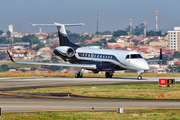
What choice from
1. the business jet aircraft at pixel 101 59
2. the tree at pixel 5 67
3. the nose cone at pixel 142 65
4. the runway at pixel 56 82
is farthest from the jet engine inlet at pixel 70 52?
the tree at pixel 5 67

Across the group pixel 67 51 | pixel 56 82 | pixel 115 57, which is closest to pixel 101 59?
pixel 115 57

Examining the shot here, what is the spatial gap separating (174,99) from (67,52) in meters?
35.6

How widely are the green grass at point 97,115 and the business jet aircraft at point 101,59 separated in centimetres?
3231

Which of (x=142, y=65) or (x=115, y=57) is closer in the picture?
(x=142, y=65)

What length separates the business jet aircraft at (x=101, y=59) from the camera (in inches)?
2208

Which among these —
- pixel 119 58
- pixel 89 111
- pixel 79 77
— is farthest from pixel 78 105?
pixel 79 77

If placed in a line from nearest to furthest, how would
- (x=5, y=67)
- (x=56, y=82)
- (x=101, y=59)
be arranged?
(x=56, y=82) < (x=101, y=59) < (x=5, y=67)

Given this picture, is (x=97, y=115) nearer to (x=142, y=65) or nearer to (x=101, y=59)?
(x=142, y=65)

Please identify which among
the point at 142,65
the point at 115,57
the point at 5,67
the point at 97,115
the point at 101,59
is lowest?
the point at 97,115

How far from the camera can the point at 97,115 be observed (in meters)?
22.3

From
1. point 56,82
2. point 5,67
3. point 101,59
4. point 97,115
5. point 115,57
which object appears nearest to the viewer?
point 97,115

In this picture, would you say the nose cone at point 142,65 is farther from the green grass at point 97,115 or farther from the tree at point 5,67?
the tree at point 5,67

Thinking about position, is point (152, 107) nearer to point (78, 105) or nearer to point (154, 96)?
point (78, 105)

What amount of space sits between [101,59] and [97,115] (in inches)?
1482
